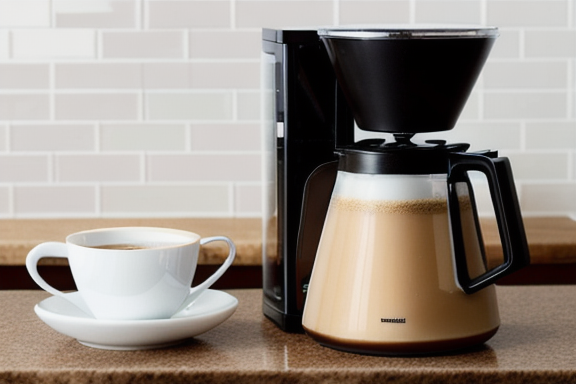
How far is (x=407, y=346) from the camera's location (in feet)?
3.07

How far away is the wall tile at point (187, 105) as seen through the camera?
7.09 ft

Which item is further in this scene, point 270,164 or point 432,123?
point 270,164

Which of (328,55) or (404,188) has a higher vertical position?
(328,55)

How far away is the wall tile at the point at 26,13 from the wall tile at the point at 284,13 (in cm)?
43

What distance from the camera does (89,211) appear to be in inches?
85.9

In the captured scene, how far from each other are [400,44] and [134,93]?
4.28ft

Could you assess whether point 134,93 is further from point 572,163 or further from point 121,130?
point 572,163

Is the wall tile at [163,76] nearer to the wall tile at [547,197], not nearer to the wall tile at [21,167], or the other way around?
the wall tile at [21,167]

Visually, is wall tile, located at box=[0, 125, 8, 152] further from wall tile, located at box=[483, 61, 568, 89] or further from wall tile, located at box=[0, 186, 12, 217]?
wall tile, located at box=[483, 61, 568, 89]

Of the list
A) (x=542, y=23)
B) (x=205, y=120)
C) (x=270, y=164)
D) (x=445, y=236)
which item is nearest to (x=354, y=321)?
(x=445, y=236)

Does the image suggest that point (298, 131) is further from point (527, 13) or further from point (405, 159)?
point (527, 13)

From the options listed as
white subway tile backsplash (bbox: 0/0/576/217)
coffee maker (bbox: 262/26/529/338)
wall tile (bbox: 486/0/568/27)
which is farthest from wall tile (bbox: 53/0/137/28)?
coffee maker (bbox: 262/26/529/338)

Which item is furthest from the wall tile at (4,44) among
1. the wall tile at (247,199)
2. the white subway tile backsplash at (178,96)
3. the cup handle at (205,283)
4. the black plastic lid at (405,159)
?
the black plastic lid at (405,159)

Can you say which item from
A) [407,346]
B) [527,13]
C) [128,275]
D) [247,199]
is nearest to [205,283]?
[128,275]
